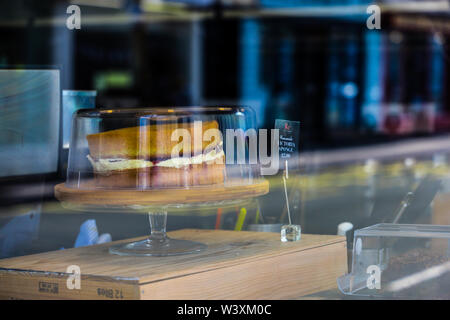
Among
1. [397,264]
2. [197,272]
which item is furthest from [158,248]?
[397,264]

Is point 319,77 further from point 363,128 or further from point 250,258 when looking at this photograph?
point 250,258

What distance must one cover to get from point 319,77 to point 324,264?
11.2 meters

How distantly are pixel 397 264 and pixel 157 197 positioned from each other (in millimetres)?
674

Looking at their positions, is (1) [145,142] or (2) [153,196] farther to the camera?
→ (1) [145,142]

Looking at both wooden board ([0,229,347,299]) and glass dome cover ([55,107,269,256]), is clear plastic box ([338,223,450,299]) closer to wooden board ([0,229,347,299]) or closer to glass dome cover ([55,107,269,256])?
wooden board ([0,229,347,299])

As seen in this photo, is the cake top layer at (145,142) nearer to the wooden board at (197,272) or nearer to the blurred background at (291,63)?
the wooden board at (197,272)

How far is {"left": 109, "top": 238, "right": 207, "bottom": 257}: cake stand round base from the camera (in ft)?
6.78

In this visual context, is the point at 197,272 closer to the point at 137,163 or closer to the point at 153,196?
the point at 153,196

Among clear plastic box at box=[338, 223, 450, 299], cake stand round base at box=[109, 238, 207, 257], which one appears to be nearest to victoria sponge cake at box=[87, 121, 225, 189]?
cake stand round base at box=[109, 238, 207, 257]

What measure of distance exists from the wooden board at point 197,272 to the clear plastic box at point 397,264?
0.10 meters

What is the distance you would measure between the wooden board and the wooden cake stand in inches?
4.0

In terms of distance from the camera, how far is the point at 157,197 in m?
1.92

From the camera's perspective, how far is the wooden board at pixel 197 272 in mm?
1718
